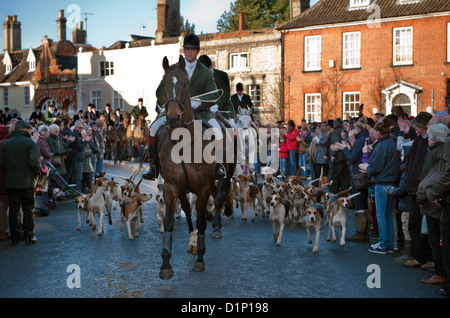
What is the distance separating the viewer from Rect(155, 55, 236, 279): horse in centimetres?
782

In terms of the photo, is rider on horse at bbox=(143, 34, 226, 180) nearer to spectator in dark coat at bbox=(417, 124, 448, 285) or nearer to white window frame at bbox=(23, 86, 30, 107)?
spectator in dark coat at bbox=(417, 124, 448, 285)

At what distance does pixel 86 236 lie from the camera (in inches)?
452

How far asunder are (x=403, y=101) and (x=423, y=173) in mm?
28212

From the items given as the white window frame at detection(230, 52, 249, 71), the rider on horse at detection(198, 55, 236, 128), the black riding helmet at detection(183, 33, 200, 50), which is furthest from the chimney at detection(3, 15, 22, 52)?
the black riding helmet at detection(183, 33, 200, 50)

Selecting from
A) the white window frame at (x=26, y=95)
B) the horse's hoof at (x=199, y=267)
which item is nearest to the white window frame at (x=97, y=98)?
the white window frame at (x=26, y=95)

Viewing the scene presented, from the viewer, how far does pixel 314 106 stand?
3816 cm

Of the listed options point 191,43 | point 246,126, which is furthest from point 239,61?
point 191,43

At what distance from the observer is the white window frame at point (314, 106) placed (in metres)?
37.9

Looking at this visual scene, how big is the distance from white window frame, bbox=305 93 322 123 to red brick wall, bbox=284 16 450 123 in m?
0.30

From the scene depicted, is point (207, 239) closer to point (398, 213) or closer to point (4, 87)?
point (398, 213)

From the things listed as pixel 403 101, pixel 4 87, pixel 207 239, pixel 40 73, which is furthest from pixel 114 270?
pixel 4 87

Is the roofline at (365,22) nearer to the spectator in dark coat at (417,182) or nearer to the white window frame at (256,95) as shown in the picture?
the white window frame at (256,95)

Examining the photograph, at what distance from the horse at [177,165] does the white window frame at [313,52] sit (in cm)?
3059

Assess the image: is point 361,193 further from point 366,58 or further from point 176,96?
point 366,58
